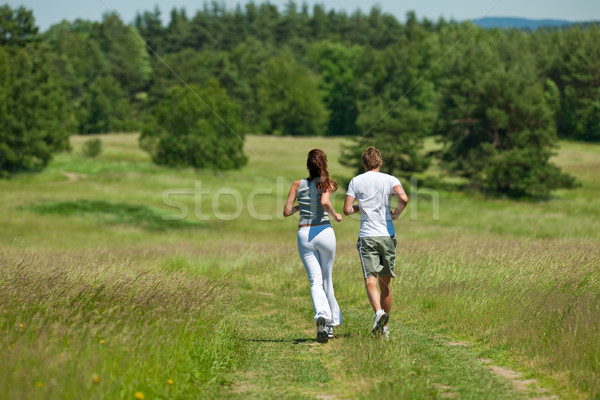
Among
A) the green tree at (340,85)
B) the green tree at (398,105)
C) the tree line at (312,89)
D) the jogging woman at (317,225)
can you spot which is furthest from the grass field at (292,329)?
the green tree at (340,85)

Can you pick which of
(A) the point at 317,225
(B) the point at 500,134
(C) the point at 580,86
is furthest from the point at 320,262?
(C) the point at 580,86

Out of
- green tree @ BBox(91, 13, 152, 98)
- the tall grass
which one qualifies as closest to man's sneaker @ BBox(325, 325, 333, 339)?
the tall grass

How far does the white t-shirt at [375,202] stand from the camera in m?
7.67

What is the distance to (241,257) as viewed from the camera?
15.2m

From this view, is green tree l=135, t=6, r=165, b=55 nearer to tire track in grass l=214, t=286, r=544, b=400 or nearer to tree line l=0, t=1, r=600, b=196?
tree line l=0, t=1, r=600, b=196

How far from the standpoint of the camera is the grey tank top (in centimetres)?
780

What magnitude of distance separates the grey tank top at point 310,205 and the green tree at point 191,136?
59.5 m

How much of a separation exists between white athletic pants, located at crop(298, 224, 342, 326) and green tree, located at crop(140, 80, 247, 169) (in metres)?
59.5

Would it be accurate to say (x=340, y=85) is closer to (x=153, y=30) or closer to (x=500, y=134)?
(x=153, y=30)

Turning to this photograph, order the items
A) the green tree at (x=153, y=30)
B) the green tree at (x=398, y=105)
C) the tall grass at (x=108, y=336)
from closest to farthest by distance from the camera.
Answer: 1. the tall grass at (x=108, y=336)
2. the green tree at (x=398, y=105)
3. the green tree at (x=153, y=30)

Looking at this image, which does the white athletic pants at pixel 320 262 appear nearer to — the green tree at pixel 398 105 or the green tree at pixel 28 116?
the green tree at pixel 398 105

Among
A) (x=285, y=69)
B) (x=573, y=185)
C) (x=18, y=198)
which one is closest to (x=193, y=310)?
(x=18, y=198)

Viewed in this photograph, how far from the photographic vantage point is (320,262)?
8.05 m

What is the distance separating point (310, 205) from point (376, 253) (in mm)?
961
